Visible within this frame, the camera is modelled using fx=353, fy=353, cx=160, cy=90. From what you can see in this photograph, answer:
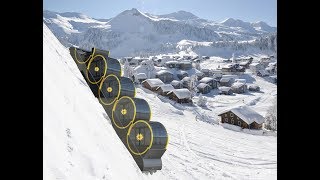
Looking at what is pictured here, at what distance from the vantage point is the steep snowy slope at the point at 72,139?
8.28m

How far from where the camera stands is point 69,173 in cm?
812

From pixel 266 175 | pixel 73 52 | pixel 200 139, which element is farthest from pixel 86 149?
pixel 200 139

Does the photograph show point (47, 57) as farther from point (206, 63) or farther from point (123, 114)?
point (206, 63)

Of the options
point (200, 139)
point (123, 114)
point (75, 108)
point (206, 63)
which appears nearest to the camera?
point (75, 108)

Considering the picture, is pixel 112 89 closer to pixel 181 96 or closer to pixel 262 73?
pixel 181 96

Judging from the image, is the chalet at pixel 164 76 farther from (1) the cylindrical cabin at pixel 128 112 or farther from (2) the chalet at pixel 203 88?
(1) the cylindrical cabin at pixel 128 112

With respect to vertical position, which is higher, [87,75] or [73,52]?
[73,52]

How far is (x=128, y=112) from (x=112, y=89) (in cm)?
176

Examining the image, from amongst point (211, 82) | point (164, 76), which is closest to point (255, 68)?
point (211, 82)

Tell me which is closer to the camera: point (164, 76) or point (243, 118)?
point (243, 118)

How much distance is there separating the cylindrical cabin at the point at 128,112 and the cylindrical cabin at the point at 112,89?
0.58 metres

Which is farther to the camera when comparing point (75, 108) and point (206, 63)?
point (206, 63)

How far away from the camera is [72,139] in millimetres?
9836
